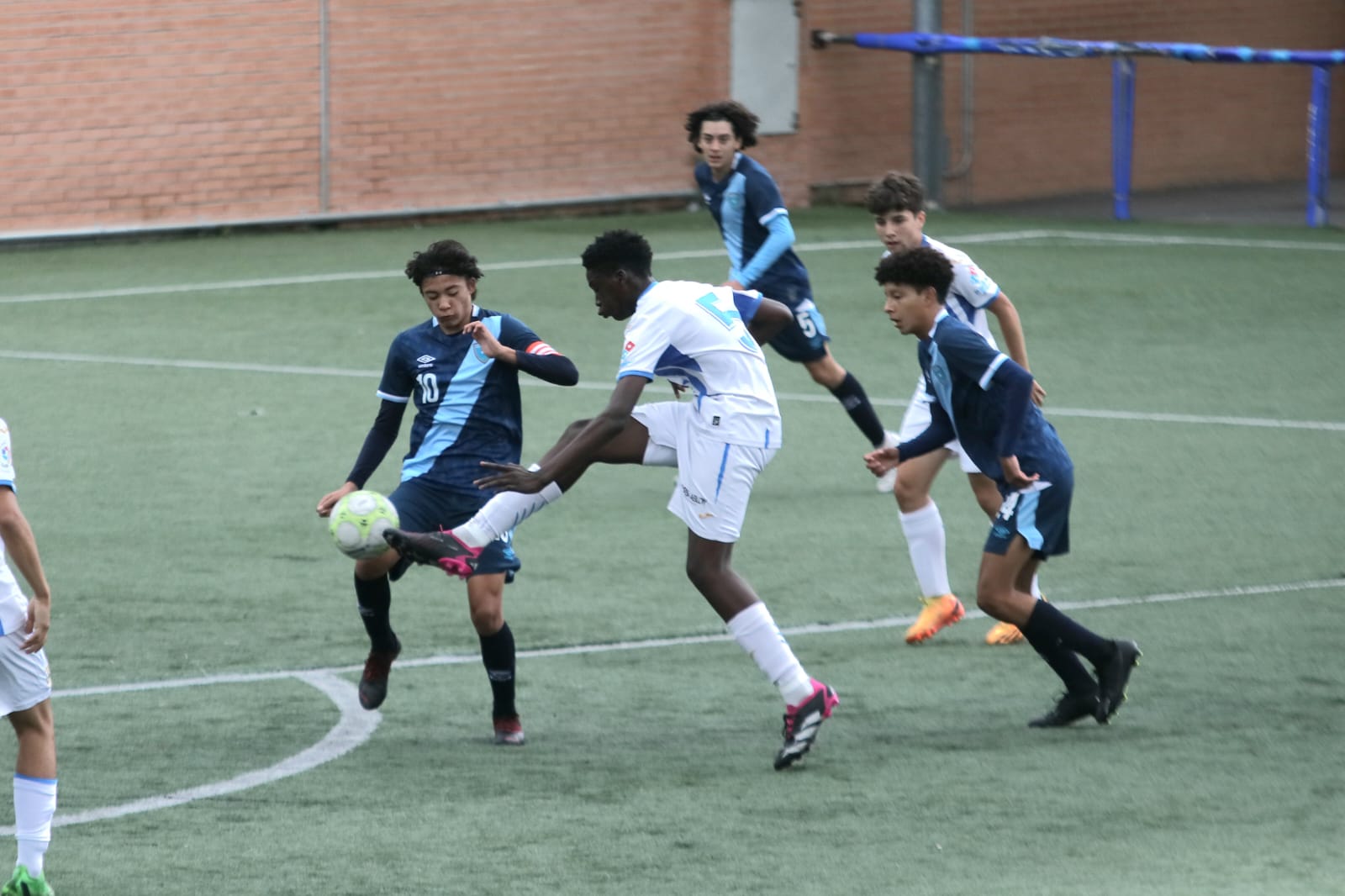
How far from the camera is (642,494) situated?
1180 centimetres

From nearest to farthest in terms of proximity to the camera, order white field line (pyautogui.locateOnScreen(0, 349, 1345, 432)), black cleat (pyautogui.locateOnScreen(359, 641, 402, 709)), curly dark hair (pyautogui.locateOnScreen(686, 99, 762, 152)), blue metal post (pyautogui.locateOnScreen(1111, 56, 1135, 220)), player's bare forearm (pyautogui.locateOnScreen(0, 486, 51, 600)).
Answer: player's bare forearm (pyautogui.locateOnScreen(0, 486, 51, 600)), black cleat (pyautogui.locateOnScreen(359, 641, 402, 709)), curly dark hair (pyautogui.locateOnScreen(686, 99, 762, 152)), white field line (pyautogui.locateOnScreen(0, 349, 1345, 432)), blue metal post (pyautogui.locateOnScreen(1111, 56, 1135, 220))

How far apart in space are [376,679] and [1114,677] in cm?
266

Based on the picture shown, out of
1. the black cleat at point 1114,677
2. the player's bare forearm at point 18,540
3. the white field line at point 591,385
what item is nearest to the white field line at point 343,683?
the player's bare forearm at point 18,540

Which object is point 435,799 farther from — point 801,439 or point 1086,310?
point 1086,310

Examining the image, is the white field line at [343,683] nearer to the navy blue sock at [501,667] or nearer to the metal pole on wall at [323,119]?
the navy blue sock at [501,667]

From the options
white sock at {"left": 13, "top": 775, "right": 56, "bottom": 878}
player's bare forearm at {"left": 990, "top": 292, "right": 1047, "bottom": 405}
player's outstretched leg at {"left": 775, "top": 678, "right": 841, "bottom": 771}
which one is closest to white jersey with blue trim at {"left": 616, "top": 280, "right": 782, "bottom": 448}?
player's outstretched leg at {"left": 775, "top": 678, "right": 841, "bottom": 771}

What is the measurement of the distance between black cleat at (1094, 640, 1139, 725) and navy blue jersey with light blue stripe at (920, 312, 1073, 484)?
0.67 metres

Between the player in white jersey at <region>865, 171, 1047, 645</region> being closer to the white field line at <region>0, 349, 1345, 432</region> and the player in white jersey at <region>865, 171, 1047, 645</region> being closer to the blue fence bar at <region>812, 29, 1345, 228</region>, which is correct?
the white field line at <region>0, 349, 1345, 432</region>

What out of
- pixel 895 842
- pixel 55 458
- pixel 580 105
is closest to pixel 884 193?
pixel 895 842

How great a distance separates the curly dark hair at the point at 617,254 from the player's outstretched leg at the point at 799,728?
153 centimetres

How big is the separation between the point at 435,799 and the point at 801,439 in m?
6.75

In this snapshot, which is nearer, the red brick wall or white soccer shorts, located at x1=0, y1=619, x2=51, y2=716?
white soccer shorts, located at x1=0, y1=619, x2=51, y2=716

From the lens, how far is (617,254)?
706 cm

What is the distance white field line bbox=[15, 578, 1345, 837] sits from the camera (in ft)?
22.4
